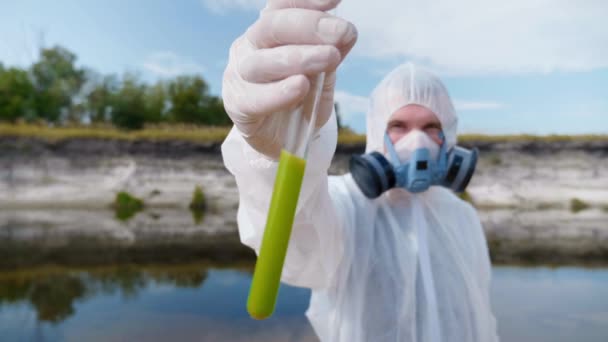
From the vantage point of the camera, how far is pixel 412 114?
1317mm

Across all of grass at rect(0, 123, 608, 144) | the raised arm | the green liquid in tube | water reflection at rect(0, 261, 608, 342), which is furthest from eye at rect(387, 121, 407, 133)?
grass at rect(0, 123, 608, 144)

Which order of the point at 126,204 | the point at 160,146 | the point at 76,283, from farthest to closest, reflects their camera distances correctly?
the point at 160,146 < the point at 126,204 < the point at 76,283

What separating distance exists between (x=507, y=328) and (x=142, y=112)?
45.3 feet

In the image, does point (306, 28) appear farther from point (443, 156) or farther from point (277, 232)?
point (443, 156)

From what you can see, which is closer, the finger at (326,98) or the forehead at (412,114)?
the finger at (326,98)

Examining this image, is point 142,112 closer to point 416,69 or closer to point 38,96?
point 38,96

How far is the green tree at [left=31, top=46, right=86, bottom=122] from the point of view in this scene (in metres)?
13.2

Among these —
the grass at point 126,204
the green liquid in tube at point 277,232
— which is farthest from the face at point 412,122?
the grass at point 126,204

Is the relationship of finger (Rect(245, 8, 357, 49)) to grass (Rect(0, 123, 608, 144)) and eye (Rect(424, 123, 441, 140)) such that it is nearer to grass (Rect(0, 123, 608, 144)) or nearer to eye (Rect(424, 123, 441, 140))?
eye (Rect(424, 123, 441, 140))

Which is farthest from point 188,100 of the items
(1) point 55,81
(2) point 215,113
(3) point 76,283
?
(3) point 76,283

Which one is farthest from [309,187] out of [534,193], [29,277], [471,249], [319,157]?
[534,193]

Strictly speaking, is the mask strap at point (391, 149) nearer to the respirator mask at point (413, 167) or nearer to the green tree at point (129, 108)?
the respirator mask at point (413, 167)

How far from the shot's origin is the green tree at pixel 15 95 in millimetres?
12039

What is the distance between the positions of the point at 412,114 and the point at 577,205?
31.8ft
